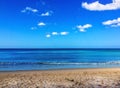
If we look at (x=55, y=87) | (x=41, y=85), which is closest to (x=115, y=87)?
(x=55, y=87)

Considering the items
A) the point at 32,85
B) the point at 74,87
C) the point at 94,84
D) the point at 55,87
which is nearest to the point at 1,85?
the point at 32,85

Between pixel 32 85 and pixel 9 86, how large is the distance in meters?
1.06

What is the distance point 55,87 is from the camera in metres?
10.2

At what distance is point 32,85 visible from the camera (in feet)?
34.4

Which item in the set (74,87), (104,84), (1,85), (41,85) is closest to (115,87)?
(104,84)

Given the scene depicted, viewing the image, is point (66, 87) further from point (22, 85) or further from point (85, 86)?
point (22, 85)

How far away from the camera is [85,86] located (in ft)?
33.9

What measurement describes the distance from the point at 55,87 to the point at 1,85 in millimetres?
2543

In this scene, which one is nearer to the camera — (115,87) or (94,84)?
(115,87)

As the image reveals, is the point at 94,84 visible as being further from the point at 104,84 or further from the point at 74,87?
the point at 74,87

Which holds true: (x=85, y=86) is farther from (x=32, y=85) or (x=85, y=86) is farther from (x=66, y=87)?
(x=32, y=85)

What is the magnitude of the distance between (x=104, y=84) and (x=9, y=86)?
14.8 ft

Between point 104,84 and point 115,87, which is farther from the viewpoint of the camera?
point 104,84

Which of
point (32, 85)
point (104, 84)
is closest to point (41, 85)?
point (32, 85)
